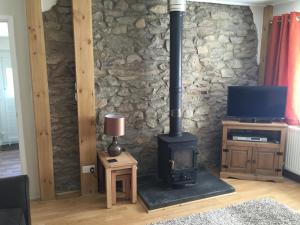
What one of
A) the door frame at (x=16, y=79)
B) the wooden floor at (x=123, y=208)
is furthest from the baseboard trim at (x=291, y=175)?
the door frame at (x=16, y=79)

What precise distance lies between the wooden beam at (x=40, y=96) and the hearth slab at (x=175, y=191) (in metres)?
1.05

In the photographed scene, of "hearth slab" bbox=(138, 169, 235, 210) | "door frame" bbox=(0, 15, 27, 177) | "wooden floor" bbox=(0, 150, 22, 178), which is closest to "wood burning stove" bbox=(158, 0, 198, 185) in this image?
"hearth slab" bbox=(138, 169, 235, 210)

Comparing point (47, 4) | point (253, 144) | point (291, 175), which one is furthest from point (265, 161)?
point (47, 4)

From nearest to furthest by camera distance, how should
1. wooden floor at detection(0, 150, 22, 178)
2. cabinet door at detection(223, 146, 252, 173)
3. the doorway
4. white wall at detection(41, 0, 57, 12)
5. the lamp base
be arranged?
1. white wall at detection(41, 0, 57, 12)
2. the lamp base
3. cabinet door at detection(223, 146, 252, 173)
4. wooden floor at detection(0, 150, 22, 178)
5. the doorway

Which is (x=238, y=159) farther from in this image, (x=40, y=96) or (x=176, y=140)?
(x=40, y=96)

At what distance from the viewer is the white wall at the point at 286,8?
338cm

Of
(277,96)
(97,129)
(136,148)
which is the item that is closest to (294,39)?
(277,96)

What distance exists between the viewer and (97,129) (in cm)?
309

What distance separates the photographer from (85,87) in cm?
283

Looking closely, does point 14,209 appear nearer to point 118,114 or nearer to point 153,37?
point 118,114

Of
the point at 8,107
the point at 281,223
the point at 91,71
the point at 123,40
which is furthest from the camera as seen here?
the point at 8,107

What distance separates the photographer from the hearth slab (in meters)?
2.83

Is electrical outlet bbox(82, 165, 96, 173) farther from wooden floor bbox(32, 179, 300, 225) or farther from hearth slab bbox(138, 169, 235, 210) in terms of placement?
hearth slab bbox(138, 169, 235, 210)

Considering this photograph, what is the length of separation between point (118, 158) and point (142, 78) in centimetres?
102
